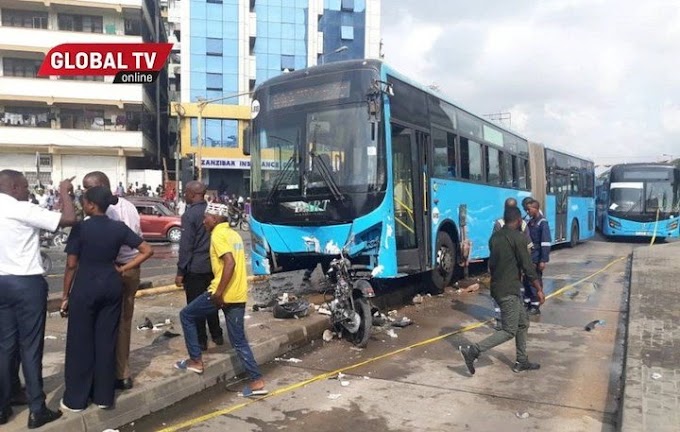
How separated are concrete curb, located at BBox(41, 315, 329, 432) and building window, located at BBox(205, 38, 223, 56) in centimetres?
4379

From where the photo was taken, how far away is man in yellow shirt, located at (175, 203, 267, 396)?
17.6ft

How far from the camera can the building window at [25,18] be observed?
38031 mm

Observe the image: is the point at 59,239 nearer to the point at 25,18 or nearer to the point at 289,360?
the point at 289,360

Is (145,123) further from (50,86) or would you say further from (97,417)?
(97,417)

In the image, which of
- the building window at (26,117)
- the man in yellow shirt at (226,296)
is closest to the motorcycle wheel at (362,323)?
the man in yellow shirt at (226,296)

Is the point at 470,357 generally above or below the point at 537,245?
below

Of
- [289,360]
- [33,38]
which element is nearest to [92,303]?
[289,360]

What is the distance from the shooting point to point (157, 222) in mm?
21094

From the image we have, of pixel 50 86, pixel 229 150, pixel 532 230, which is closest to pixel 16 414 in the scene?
pixel 532 230

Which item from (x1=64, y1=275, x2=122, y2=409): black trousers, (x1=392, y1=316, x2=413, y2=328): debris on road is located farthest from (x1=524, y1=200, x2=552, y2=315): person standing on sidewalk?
(x1=64, y1=275, x2=122, y2=409): black trousers

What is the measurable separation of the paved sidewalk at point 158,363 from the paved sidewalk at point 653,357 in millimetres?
3748

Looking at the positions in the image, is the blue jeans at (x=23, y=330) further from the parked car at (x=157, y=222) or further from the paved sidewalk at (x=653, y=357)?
the parked car at (x=157, y=222)

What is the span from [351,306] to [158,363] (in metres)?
2.53

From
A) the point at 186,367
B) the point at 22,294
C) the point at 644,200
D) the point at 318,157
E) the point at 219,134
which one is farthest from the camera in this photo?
the point at 219,134
